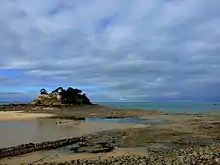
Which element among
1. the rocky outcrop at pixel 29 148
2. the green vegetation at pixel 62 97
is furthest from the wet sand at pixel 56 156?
the green vegetation at pixel 62 97

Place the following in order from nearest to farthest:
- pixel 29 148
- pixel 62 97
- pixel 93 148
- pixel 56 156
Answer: pixel 56 156 < pixel 29 148 < pixel 93 148 < pixel 62 97

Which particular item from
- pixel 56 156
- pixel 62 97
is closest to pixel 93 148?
pixel 56 156

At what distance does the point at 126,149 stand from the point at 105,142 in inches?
111

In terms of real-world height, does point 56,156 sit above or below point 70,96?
below

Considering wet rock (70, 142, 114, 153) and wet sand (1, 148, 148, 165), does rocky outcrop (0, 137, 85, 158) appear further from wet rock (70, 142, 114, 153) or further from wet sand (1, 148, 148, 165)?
wet rock (70, 142, 114, 153)

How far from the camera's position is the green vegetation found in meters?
77.1

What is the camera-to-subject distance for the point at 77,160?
17.2 m

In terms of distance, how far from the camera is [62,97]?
7762 centimetres

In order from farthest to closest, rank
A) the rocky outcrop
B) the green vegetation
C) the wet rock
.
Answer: the green vegetation, the wet rock, the rocky outcrop

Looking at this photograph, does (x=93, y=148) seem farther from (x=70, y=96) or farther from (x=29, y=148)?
(x=70, y=96)

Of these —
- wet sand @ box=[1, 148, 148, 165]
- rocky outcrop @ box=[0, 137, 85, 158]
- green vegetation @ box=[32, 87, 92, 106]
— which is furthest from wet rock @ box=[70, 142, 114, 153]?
green vegetation @ box=[32, 87, 92, 106]

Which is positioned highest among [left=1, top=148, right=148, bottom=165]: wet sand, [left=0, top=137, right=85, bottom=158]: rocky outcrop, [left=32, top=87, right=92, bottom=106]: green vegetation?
[left=32, top=87, right=92, bottom=106]: green vegetation

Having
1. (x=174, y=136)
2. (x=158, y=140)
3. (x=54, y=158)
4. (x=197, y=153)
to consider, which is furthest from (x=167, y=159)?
(x=174, y=136)

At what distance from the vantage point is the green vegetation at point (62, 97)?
77.1 meters
